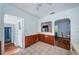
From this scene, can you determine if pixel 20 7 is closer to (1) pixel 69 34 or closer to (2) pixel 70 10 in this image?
(2) pixel 70 10

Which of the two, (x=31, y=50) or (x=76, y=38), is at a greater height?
(x=76, y=38)

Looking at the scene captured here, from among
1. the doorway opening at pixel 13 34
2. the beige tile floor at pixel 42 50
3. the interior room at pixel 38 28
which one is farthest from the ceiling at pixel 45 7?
the beige tile floor at pixel 42 50

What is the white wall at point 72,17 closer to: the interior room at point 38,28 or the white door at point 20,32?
the interior room at point 38,28

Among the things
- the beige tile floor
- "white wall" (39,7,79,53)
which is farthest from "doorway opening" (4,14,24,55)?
"white wall" (39,7,79,53)

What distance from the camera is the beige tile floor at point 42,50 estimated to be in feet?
3.29

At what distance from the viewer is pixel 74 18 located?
1041 millimetres

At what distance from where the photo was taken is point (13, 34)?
104 centimetres

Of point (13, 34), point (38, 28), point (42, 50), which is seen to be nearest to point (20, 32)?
point (13, 34)

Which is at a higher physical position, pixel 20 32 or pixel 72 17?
pixel 72 17

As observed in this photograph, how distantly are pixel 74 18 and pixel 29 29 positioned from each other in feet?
2.26

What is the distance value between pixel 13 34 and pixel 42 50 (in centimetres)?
49

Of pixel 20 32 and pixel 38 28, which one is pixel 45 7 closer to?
pixel 38 28
